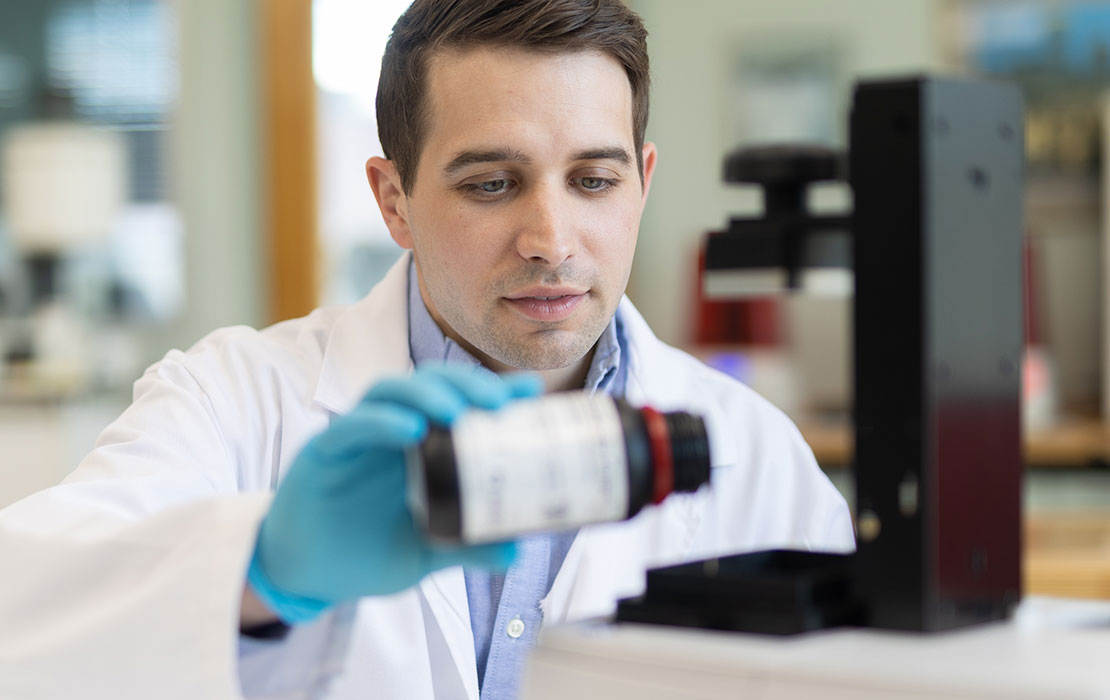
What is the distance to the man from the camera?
0.79 meters

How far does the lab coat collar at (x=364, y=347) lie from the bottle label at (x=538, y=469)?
615mm

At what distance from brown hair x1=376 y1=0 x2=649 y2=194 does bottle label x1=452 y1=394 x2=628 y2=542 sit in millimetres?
618

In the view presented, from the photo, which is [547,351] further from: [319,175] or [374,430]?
[319,175]

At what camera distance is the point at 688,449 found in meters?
0.70

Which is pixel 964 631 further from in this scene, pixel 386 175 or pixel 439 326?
pixel 386 175

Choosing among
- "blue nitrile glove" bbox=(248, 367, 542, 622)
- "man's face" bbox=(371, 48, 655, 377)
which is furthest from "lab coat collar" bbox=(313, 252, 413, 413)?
"blue nitrile glove" bbox=(248, 367, 542, 622)

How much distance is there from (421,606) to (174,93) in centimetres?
325

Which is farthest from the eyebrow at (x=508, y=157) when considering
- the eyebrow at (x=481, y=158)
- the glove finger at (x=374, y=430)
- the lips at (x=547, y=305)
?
the glove finger at (x=374, y=430)

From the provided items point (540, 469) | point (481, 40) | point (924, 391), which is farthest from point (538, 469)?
point (481, 40)

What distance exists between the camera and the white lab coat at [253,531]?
834 mm

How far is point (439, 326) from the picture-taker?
4.65 ft

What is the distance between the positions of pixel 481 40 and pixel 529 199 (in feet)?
0.57

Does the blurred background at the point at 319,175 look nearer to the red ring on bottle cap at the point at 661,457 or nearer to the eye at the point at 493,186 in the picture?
the eye at the point at 493,186

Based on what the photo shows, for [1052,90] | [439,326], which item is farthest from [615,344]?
[1052,90]
